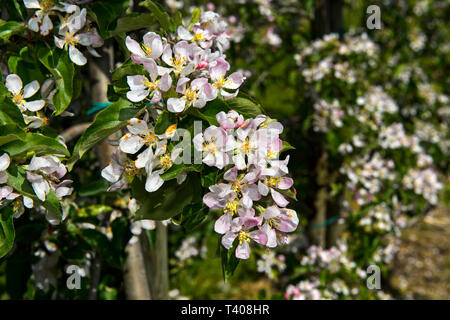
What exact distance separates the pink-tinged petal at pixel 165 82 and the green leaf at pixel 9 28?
428 millimetres

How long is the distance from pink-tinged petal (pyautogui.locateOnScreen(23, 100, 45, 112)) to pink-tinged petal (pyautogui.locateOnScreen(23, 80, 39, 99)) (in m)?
0.03

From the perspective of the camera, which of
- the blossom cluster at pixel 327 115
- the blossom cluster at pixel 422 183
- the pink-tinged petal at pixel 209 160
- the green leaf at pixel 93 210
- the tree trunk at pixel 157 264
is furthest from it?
the blossom cluster at pixel 422 183

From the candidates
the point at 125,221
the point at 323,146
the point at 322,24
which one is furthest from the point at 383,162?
the point at 125,221

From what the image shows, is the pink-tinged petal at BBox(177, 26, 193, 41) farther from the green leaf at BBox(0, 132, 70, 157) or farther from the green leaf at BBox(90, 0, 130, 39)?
the green leaf at BBox(0, 132, 70, 157)

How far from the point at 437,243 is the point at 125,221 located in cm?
318

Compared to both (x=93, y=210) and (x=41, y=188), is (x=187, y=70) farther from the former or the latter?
(x=93, y=210)

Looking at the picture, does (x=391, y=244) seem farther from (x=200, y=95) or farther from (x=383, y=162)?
(x=200, y=95)

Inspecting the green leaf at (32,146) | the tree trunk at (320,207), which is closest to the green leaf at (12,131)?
the green leaf at (32,146)

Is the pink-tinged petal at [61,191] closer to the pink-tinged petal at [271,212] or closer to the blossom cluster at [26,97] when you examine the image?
the blossom cluster at [26,97]

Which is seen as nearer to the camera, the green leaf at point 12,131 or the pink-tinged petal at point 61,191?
the green leaf at point 12,131

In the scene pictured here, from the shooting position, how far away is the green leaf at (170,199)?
89cm

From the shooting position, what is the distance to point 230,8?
2.63m
